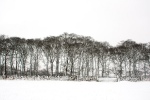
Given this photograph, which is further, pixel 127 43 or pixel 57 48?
pixel 127 43

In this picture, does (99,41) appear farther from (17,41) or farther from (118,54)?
(17,41)

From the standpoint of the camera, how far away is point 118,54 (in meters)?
72.0
